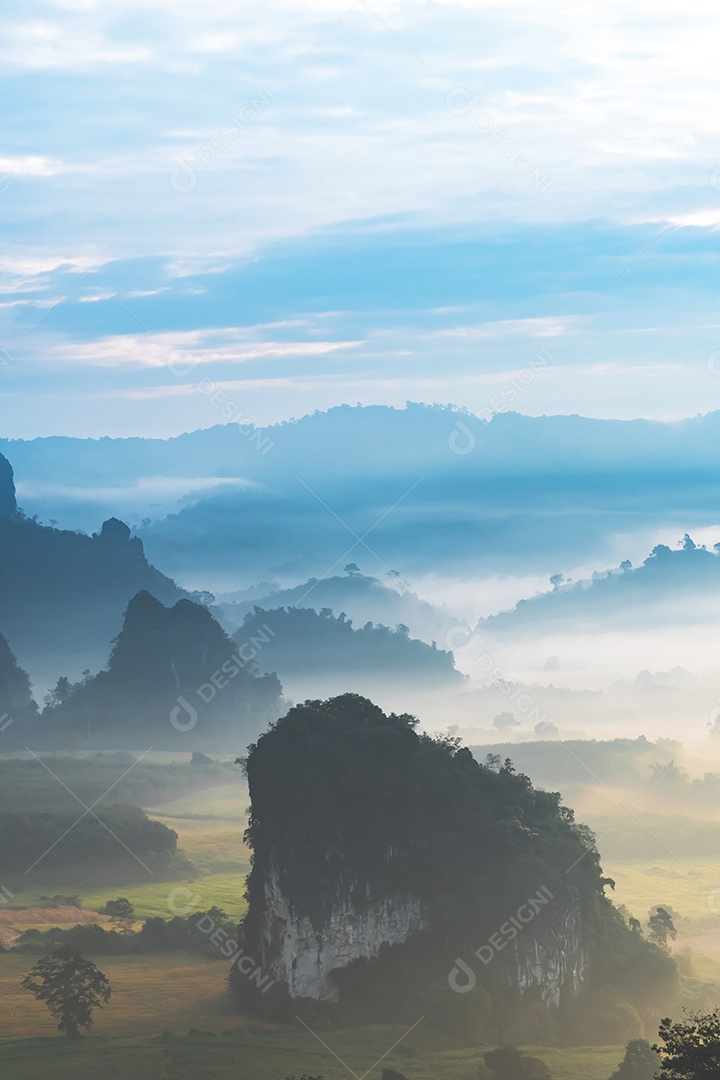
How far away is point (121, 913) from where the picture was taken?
70.2 metres

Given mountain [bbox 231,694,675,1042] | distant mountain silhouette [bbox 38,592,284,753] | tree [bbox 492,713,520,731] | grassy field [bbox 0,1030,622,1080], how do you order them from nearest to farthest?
1. grassy field [bbox 0,1030,622,1080]
2. mountain [bbox 231,694,675,1042]
3. distant mountain silhouette [bbox 38,592,284,753]
4. tree [bbox 492,713,520,731]

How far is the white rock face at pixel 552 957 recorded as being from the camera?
5000 cm

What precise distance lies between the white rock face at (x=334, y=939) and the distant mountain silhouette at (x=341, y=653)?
139 m

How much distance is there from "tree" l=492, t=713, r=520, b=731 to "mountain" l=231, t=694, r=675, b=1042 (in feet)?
337

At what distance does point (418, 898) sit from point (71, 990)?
44.9 feet

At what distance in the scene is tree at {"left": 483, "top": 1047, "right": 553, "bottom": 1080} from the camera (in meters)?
43.4

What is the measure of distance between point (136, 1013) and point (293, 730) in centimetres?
1273

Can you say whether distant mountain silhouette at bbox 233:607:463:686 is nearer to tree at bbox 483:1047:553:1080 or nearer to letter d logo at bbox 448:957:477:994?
letter d logo at bbox 448:957:477:994

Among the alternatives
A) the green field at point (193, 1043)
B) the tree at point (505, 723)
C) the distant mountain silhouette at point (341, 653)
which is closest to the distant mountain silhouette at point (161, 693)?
the tree at point (505, 723)

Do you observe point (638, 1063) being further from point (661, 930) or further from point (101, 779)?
point (101, 779)

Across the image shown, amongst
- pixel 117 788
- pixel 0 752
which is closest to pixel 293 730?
pixel 117 788

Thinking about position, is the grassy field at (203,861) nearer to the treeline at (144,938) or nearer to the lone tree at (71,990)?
the treeline at (144,938)

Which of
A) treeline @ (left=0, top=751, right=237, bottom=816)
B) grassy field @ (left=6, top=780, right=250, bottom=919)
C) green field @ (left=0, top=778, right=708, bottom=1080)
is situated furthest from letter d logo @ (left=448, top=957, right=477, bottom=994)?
treeline @ (left=0, top=751, right=237, bottom=816)

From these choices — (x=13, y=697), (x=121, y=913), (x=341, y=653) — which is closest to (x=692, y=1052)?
(x=121, y=913)
